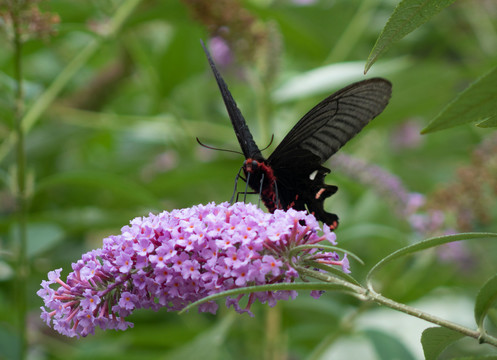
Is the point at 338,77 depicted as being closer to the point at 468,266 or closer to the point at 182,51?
the point at 182,51

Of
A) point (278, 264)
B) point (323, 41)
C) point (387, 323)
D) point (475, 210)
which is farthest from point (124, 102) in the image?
point (278, 264)

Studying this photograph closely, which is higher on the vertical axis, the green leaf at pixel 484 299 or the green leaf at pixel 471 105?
the green leaf at pixel 471 105

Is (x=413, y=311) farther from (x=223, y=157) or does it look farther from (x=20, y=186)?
(x=223, y=157)

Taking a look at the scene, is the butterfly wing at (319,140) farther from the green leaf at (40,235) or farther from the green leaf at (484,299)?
the green leaf at (40,235)

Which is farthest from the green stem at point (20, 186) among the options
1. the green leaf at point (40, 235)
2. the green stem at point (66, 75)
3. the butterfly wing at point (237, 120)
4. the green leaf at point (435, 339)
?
the green leaf at point (435, 339)

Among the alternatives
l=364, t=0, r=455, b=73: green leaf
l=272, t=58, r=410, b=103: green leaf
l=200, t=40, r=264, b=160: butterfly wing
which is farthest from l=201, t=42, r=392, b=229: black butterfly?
l=272, t=58, r=410, b=103: green leaf

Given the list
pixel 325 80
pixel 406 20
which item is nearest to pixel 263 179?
pixel 325 80
